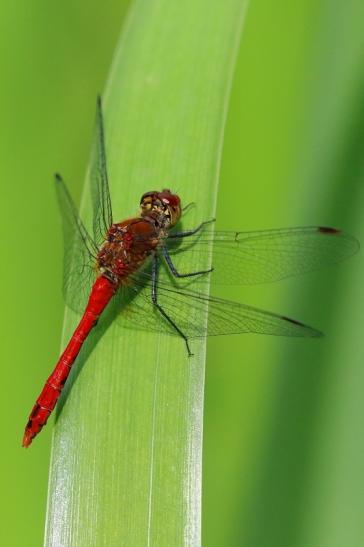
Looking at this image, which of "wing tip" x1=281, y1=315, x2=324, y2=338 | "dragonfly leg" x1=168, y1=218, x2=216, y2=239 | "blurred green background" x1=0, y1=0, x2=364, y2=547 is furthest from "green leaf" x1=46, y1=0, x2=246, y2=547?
"wing tip" x1=281, y1=315, x2=324, y2=338

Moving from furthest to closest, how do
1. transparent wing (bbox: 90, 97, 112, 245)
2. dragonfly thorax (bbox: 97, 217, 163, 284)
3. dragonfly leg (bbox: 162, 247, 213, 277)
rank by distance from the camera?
dragonfly thorax (bbox: 97, 217, 163, 284) < transparent wing (bbox: 90, 97, 112, 245) < dragonfly leg (bbox: 162, 247, 213, 277)

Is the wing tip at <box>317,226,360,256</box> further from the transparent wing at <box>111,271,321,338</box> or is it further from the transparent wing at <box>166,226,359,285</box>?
the transparent wing at <box>111,271,321,338</box>

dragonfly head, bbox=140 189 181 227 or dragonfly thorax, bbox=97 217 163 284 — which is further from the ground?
dragonfly head, bbox=140 189 181 227

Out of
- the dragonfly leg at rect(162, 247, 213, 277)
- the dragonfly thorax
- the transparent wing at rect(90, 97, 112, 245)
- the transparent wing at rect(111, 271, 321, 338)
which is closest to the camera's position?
the transparent wing at rect(111, 271, 321, 338)

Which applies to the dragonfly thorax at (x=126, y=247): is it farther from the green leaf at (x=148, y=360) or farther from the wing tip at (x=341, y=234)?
the wing tip at (x=341, y=234)

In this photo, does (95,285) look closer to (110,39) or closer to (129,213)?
(129,213)

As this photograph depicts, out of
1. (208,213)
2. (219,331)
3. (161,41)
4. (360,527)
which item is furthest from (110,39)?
(360,527)

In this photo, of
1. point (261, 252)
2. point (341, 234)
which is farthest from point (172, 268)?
point (341, 234)
